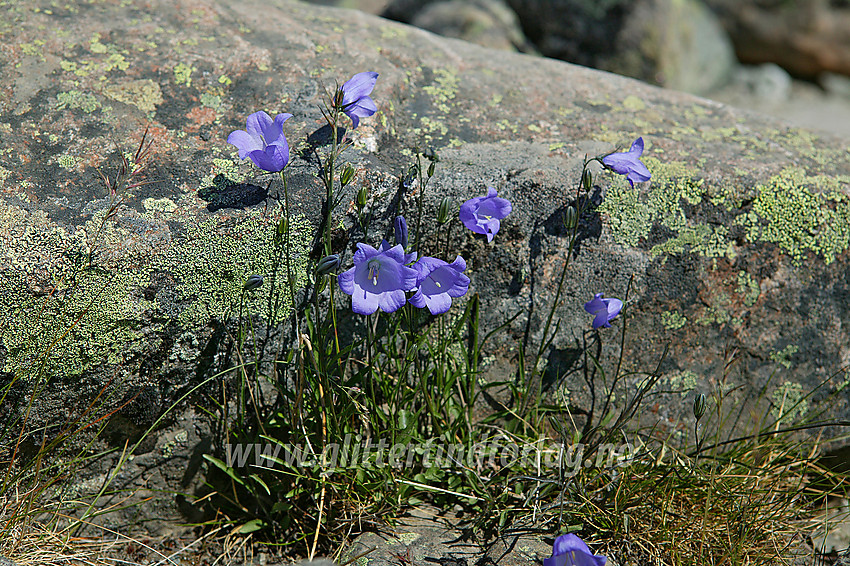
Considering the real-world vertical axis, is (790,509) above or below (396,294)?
below

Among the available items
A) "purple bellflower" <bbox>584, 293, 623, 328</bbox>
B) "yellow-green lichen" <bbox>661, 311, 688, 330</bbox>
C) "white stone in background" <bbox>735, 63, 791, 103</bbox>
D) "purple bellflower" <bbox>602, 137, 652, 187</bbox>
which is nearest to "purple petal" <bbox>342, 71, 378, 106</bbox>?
"purple bellflower" <bbox>602, 137, 652, 187</bbox>

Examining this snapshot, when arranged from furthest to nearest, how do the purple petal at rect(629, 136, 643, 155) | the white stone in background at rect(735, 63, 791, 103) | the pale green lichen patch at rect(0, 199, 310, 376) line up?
the white stone in background at rect(735, 63, 791, 103), the purple petal at rect(629, 136, 643, 155), the pale green lichen patch at rect(0, 199, 310, 376)

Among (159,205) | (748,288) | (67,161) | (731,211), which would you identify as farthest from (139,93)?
(748,288)

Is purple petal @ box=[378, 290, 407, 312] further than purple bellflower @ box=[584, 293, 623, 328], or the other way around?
purple bellflower @ box=[584, 293, 623, 328]

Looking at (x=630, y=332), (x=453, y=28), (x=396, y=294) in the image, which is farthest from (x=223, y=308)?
(x=453, y=28)

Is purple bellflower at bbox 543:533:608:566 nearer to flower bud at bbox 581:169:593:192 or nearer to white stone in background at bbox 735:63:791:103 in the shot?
flower bud at bbox 581:169:593:192

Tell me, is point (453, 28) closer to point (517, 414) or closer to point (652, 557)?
point (517, 414)

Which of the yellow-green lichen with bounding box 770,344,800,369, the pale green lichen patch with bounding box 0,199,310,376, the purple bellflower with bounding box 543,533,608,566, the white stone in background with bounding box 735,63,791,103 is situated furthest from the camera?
the white stone in background with bounding box 735,63,791,103
